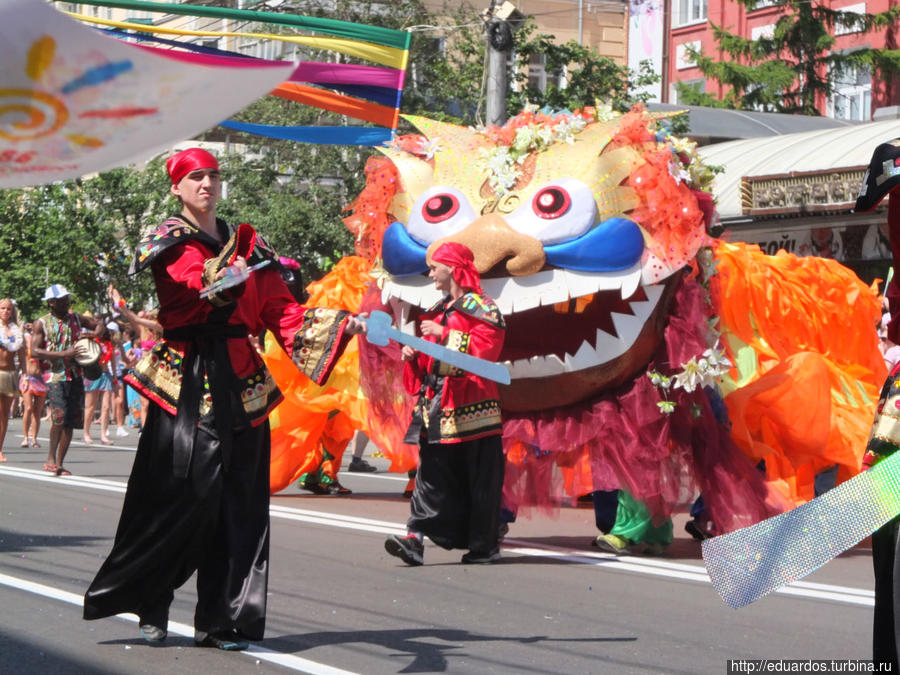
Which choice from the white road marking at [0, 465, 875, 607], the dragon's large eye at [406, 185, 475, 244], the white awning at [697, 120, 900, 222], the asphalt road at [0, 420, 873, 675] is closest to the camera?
the asphalt road at [0, 420, 873, 675]

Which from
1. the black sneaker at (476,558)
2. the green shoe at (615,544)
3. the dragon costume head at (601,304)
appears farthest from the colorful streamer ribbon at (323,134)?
the green shoe at (615,544)

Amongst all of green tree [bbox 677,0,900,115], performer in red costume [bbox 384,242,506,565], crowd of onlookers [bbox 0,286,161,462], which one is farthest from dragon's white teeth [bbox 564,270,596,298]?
green tree [bbox 677,0,900,115]

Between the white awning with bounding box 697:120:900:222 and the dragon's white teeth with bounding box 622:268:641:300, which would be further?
the white awning with bounding box 697:120:900:222

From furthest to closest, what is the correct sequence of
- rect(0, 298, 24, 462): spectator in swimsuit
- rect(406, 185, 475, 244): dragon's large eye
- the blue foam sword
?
rect(0, 298, 24, 462): spectator in swimsuit
rect(406, 185, 475, 244): dragon's large eye
the blue foam sword

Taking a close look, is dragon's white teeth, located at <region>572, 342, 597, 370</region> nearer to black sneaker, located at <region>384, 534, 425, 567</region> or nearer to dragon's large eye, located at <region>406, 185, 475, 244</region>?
dragon's large eye, located at <region>406, 185, 475, 244</region>

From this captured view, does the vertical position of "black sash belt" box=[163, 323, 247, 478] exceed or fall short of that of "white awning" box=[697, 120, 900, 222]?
it falls short

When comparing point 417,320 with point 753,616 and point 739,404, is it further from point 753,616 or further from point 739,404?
point 753,616

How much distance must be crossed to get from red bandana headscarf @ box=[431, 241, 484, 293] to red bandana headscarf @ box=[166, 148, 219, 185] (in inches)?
90.8

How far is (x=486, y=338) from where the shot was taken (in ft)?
25.2

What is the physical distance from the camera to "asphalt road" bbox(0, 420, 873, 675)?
544 cm

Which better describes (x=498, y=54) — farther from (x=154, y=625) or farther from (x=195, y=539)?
(x=154, y=625)

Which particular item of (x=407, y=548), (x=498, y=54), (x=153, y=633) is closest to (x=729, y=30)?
(x=498, y=54)

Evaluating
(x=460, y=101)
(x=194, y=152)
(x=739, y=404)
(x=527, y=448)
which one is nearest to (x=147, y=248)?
(x=194, y=152)

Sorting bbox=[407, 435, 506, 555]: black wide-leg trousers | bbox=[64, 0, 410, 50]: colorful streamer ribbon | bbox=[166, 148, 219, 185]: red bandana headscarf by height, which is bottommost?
bbox=[407, 435, 506, 555]: black wide-leg trousers
